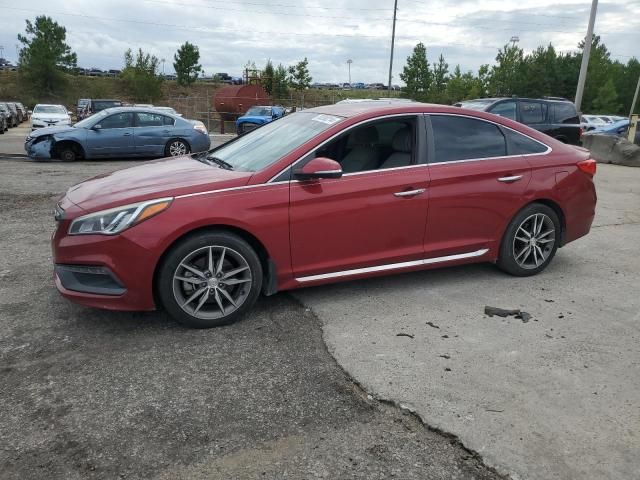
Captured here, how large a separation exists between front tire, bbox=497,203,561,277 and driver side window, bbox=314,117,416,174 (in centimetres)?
126

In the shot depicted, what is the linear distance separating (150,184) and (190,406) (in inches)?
68.8

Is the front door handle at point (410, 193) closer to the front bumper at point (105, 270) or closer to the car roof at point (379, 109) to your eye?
the car roof at point (379, 109)

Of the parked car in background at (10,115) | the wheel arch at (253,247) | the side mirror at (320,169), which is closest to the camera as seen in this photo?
the wheel arch at (253,247)

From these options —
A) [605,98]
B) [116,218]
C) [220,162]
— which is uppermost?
[605,98]

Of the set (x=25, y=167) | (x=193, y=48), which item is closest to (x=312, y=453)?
(x=25, y=167)

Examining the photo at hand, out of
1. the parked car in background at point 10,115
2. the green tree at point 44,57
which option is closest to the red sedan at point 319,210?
the parked car in background at point 10,115

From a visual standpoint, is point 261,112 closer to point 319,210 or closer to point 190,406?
point 319,210

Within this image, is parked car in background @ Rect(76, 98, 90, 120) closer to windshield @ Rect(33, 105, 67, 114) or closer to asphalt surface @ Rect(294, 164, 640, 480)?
windshield @ Rect(33, 105, 67, 114)

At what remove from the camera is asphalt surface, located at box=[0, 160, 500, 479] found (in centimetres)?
246

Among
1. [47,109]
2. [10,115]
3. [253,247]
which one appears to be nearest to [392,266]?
[253,247]

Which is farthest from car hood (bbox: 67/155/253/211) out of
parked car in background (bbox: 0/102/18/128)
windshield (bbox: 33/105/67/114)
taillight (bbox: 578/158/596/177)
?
parked car in background (bbox: 0/102/18/128)

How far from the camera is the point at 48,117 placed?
82.9ft

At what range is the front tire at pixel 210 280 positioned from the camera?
12.1 feet

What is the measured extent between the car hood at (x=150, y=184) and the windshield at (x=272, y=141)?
0.23m
